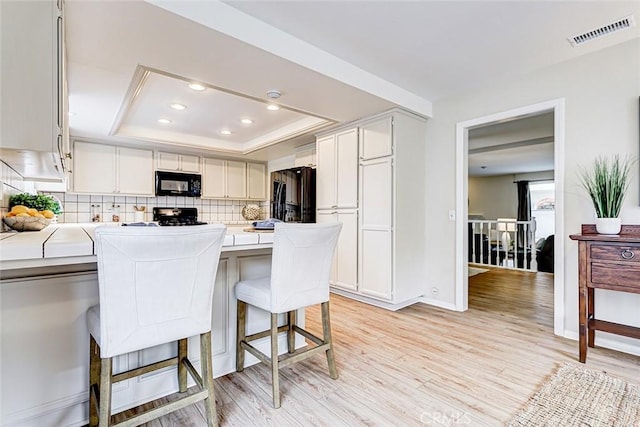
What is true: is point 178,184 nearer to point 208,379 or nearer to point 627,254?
point 208,379

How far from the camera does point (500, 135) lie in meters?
4.69

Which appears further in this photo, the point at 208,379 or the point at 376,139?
the point at 376,139

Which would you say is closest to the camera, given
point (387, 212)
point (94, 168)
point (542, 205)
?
point (387, 212)

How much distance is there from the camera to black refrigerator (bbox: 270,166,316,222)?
4.30 metres

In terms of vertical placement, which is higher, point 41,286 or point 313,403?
point 41,286

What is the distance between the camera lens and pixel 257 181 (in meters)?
5.90

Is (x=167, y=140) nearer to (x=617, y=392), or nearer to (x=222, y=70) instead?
(x=222, y=70)

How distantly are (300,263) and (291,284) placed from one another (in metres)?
0.13

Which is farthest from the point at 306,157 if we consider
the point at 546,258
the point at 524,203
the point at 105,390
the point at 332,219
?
the point at 524,203

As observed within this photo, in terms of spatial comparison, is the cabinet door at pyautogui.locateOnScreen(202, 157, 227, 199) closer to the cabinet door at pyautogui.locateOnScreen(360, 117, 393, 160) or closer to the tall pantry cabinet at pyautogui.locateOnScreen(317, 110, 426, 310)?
the tall pantry cabinet at pyautogui.locateOnScreen(317, 110, 426, 310)

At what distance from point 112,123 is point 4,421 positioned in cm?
304

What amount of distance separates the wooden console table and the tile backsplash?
351 cm

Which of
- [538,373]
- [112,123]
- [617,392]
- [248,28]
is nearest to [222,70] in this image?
[248,28]

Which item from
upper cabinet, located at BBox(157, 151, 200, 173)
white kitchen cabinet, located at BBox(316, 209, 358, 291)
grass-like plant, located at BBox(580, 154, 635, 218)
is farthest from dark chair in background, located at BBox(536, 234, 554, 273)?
upper cabinet, located at BBox(157, 151, 200, 173)
